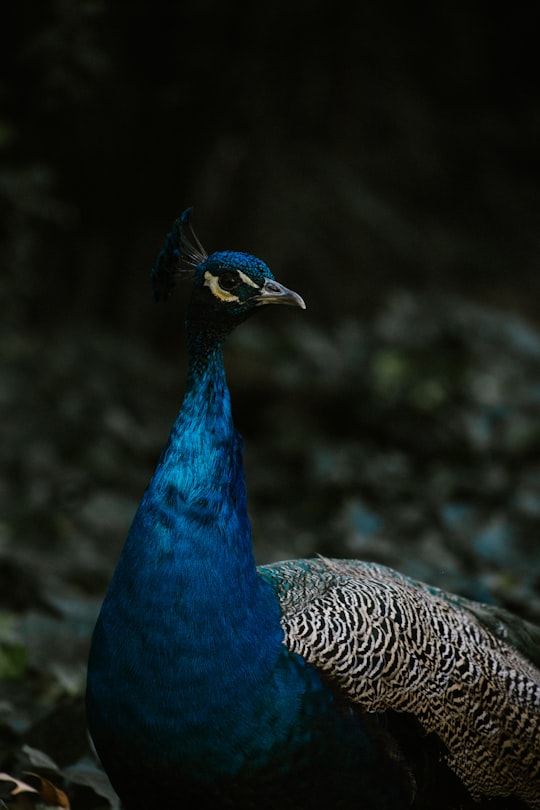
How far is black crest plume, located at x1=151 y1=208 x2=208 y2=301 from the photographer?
2619 millimetres

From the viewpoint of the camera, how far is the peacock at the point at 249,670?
7.47ft

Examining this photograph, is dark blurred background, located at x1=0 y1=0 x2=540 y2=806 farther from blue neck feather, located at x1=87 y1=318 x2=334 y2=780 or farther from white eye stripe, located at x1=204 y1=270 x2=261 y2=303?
white eye stripe, located at x1=204 y1=270 x2=261 y2=303

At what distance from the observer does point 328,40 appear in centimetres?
682

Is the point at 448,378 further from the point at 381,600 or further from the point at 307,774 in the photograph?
the point at 307,774

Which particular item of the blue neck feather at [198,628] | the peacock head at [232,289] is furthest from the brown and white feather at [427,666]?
the peacock head at [232,289]

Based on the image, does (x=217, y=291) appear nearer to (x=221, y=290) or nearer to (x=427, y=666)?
(x=221, y=290)

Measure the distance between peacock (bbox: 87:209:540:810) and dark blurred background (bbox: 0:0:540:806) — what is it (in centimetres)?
127

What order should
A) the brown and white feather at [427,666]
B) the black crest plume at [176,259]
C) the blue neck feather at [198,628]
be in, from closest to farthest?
the blue neck feather at [198,628], the brown and white feather at [427,666], the black crest plume at [176,259]

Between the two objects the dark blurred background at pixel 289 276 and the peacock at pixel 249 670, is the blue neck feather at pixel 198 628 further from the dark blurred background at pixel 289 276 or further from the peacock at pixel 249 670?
the dark blurred background at pixel 289 276

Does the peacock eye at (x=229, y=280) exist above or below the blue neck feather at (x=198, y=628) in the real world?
above

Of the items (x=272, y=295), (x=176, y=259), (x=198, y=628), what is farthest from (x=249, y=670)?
(x=176, y=259)

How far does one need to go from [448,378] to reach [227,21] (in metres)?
2.57

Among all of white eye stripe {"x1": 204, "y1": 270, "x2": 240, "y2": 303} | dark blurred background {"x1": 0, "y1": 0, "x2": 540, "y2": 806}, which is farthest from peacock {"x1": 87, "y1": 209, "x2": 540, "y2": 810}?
dark blurred background {"x1": 0, "y1": 0, "x2": 540, "y2": 806}

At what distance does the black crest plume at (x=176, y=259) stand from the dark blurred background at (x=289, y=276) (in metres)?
1.48
